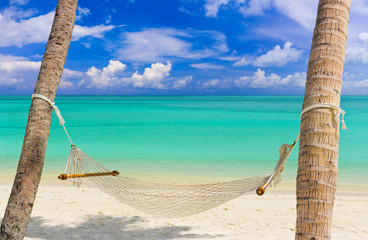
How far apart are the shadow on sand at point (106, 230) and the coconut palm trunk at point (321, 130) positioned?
177cm

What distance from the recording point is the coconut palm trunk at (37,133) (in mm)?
1973

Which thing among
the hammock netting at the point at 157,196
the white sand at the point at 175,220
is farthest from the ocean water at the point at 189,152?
the hammock netting at the point at 157,196

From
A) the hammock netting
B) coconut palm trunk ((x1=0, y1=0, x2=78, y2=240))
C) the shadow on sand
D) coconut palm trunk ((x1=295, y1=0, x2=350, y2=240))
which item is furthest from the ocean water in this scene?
coconut palm trunk ((x1=295, y1=0, x2=350, y2=240))

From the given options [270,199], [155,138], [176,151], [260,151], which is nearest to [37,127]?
[270,199]

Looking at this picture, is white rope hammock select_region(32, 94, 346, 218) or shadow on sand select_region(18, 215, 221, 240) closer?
white rope hammock select_region(32, 94, 346, 218)

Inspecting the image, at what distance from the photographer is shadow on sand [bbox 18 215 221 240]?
294 centimetres

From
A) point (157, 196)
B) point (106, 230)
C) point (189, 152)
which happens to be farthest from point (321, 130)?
point (189, 152)

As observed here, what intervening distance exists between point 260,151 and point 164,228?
6.50m

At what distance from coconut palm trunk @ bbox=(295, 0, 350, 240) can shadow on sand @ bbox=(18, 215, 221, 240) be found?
5.80 ft

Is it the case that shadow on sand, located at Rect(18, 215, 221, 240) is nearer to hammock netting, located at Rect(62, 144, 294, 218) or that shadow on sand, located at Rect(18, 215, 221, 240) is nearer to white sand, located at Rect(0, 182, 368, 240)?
white sand, located at Rect(0, 182, 368, 240)

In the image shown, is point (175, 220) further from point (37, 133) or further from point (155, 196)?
point (37, 133)

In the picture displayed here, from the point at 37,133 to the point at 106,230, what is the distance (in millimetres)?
1429

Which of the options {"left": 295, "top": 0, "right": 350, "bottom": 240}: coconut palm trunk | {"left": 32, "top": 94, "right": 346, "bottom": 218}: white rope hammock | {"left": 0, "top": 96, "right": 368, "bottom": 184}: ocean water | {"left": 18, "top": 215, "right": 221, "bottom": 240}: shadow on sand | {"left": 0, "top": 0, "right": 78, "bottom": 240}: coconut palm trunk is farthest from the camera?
{"left": 0, "top": 96, "right": 368, "bottom": 184}: ocean water

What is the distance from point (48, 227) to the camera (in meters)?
3.11
